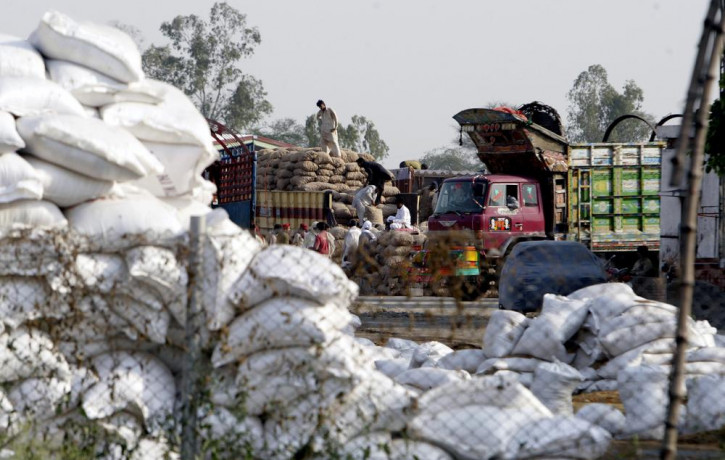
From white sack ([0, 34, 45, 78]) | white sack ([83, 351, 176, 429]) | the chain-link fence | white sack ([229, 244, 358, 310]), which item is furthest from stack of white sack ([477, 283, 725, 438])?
white sack ([0, 34, 45, 78])

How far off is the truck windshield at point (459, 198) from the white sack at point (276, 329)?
12521 mm

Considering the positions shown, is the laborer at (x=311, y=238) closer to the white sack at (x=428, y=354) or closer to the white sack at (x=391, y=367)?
the white sack at (x=428, y=354)

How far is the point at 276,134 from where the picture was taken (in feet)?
235

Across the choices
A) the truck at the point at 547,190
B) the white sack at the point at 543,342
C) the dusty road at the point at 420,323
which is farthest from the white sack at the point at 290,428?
the truck at the point at 547,190

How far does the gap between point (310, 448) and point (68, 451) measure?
104cm

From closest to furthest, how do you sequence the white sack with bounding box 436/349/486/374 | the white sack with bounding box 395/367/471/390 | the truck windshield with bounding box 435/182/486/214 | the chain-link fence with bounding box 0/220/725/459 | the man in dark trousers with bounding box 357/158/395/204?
the chain-link fence with bounding box 0/220/725/459
the white sack with bounding box 395/367/471/390
the white sack with bounding box 436/349/486/374
the truck windshield with bounding box 435/182/486/214
the man in dark trousers with bounding box 357/158/395/204

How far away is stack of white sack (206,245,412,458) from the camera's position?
4.55 meters

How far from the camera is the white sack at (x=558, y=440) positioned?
4.48m

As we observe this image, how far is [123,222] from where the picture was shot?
493cm

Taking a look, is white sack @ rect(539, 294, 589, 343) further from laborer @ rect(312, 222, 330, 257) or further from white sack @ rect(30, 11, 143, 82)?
laborer @ rect(312, 222, 330, 257)

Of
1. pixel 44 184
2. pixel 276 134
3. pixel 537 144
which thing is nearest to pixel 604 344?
pixel 44 184

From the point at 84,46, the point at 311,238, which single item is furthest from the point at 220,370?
the point at 311,238

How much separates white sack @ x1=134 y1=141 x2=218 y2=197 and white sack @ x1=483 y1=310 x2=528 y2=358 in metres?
2.49

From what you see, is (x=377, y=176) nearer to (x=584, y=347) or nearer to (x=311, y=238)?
(x=311, y=238)
